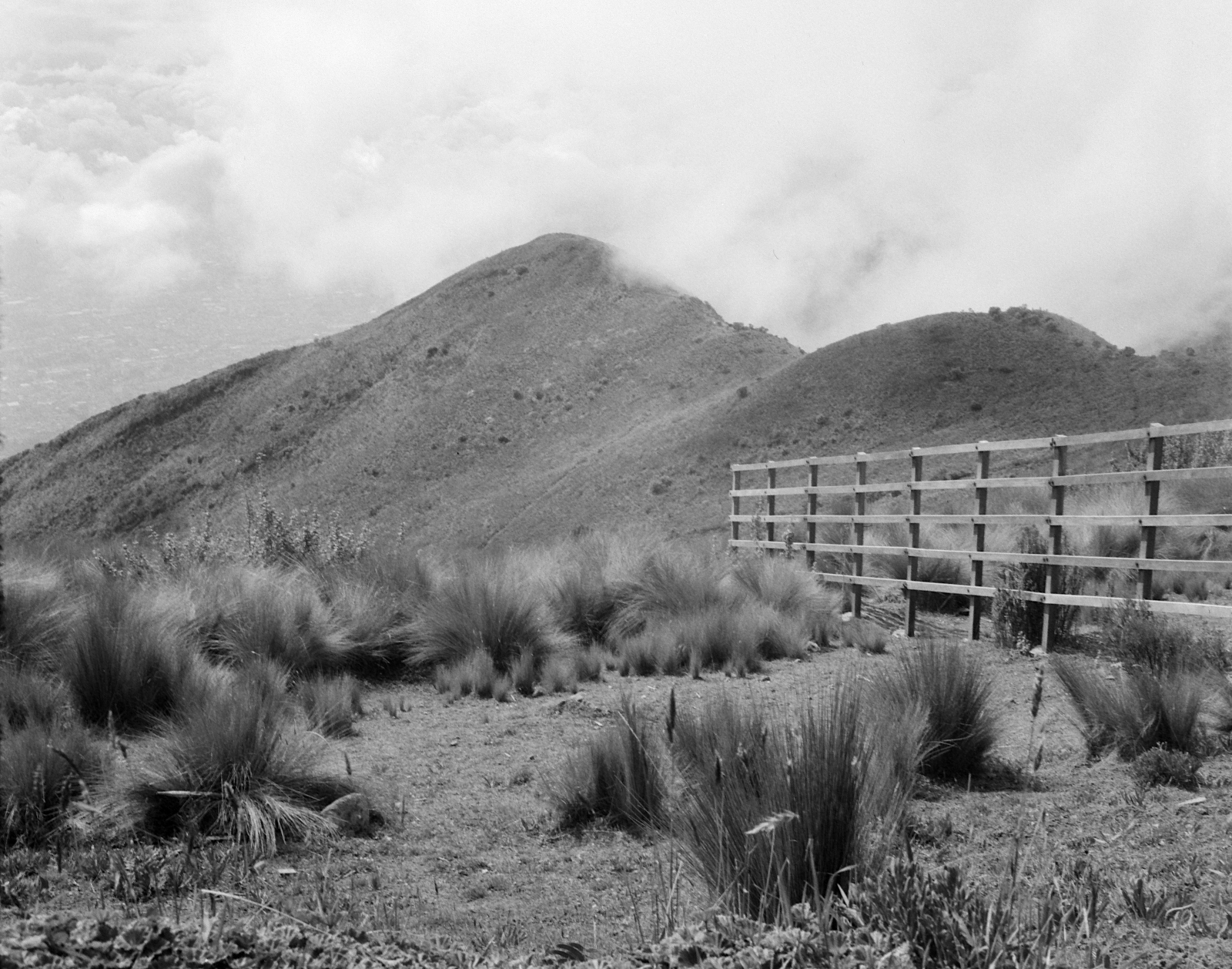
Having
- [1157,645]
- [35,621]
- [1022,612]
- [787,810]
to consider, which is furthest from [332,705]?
[1022,612]

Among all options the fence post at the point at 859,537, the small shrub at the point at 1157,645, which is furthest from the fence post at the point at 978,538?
the small shrub at the point at 1157,645

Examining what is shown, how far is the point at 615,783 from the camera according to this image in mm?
5219

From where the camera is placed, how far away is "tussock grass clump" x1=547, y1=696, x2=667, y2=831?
505cm


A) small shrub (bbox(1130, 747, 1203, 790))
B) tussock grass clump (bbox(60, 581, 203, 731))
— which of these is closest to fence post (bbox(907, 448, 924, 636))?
small shrub (bbox(1130, 747, 1203, 790))

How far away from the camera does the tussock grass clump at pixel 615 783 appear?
5.05m

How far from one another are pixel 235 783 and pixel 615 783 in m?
1.78

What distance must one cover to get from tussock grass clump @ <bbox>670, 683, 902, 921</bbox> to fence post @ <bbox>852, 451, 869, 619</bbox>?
9502mm

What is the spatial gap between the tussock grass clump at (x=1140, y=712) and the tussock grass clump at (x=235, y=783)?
4155mm

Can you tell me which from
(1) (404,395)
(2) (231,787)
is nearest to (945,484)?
(2) (231,787)

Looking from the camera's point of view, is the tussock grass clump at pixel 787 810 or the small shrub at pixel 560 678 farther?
the small shrub at pixel 560 678

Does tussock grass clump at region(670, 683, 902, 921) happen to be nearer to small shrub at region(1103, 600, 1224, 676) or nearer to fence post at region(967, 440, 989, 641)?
small shrub at region(1103, 600, 1224, 676)

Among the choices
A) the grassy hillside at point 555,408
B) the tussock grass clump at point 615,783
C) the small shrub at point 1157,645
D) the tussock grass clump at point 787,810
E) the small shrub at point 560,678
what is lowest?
the small shrub at point 560,678

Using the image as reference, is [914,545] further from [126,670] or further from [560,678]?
[126,670]

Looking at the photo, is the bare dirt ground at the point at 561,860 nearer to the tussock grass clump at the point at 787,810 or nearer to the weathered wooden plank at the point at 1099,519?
the tussock grass clump at the point at 787,810
